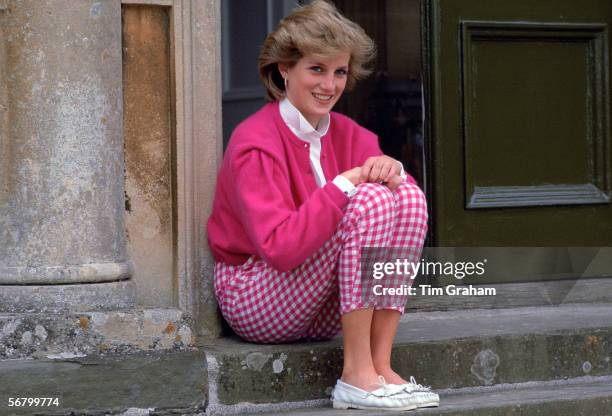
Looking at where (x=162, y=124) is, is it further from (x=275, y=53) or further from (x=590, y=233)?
(x=590, y=233)

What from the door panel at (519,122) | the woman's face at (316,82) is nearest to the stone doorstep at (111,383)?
the woman's face at (316,82)

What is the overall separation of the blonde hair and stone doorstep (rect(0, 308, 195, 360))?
2.76ft

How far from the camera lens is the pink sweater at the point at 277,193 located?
326 cm

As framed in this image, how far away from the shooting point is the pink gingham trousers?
3.28 m

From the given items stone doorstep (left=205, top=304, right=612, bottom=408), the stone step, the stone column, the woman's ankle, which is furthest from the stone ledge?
the woman's ankle

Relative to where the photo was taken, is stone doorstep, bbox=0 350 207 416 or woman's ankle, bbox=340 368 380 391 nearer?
stone doorstep, bbox=0 350 207 416

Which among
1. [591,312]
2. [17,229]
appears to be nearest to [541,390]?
[591,312]

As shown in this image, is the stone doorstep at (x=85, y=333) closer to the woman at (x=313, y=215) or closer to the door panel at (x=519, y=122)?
the woman at (x=313, y=215)

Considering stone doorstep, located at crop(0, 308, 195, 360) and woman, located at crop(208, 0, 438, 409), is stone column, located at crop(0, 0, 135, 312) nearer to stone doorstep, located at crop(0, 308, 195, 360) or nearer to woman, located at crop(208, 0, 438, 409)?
stone doorstep, located at crop(0, 308, 195, 360)

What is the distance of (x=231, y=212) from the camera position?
3604 millimetres

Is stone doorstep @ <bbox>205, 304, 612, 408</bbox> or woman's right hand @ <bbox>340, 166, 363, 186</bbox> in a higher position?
woman's right hand @ <bbox>340, 166, 363, 186</bbox>

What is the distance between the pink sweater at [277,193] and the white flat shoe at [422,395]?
0.48 metres

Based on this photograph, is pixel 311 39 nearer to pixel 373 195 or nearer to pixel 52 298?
pixel 373 195

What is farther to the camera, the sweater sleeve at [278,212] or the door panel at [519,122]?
the door panel at [519,122]
